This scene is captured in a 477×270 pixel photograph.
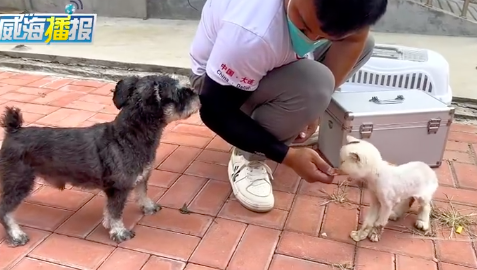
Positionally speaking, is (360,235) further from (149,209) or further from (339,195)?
(149,209)

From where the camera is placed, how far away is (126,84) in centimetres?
174

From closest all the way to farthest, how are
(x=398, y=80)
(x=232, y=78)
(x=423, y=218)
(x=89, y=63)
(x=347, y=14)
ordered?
(x=347, y=14) → (x=232, y=78) → (x=423, y=218) → (x=398, y=80) → (x=89, y=63)

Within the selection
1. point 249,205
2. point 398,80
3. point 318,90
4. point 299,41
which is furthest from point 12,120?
point 398,80

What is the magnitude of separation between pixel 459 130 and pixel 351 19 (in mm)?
1918

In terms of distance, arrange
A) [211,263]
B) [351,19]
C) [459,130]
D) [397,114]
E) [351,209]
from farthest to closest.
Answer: [459,130]
[397,114]
[351,209]
[211,263]
[351,19]

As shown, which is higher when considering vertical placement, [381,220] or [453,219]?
[381,220]

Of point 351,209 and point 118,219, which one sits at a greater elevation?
point 118,219

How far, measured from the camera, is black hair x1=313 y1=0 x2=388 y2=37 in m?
1.25

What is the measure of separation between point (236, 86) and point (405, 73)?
50.4 inches

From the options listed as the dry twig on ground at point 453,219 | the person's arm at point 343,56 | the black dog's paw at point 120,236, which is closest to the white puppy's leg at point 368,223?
the dry twig on ground at point 453,219

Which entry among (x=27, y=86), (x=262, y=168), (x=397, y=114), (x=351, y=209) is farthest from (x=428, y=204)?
(x=27, y=86)

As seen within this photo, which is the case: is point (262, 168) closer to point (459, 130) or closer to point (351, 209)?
point (351, 209)

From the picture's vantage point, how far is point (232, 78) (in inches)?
67.4

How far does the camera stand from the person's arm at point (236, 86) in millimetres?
1621
